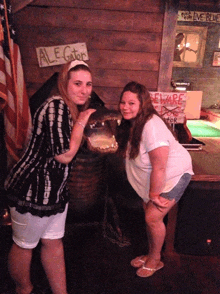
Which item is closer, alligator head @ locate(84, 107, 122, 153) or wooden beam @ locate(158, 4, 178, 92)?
alligator head @ locate(84, 107, 122, 153)

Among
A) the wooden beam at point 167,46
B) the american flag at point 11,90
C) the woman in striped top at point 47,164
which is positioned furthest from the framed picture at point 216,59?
the woman in striped top at point 47,164

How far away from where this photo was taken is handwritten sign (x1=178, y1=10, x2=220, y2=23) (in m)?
8.27

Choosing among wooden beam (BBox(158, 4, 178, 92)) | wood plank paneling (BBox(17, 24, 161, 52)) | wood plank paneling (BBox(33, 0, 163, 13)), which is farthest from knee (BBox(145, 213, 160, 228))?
wood plank paneling (BBox(33, 0, 163, 13))

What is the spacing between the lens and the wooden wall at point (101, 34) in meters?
2.92

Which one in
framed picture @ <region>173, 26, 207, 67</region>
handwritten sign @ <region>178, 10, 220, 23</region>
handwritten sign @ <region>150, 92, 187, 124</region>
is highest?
handwritten sign @ <region>178, 10, 220, 23</region>

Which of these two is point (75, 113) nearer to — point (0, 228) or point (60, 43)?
point (60, 43)

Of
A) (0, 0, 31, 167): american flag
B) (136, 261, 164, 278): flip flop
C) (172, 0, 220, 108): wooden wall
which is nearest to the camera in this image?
(136, 261, 164, 278): flip flop

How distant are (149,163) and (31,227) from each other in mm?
986

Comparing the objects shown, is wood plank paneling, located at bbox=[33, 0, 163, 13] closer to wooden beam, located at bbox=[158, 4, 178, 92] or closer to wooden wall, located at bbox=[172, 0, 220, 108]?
wooden beam, located at bbox=[158, 4, 178, 92]

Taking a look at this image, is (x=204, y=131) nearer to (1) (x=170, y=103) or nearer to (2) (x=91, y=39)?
(1) (x=170, y=103)

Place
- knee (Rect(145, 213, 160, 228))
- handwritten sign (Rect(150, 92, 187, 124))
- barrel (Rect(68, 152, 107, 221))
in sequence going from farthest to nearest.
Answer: handwritten sign (Rect(150, 92, 187, 124)), barrel (Rect(68, 152, 107, 221)), knee (Rect(145, 213, 160, 228))

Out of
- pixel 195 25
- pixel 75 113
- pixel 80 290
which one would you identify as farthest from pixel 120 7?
pixel 195 25

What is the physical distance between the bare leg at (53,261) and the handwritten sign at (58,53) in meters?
2.05

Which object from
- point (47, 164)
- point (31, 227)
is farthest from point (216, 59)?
point (31, 227)
